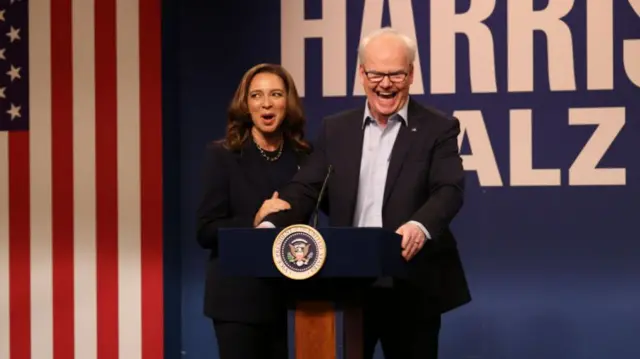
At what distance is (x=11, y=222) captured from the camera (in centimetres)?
459

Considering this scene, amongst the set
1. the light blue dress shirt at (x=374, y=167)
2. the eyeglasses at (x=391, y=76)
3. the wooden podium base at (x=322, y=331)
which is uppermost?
the eyeglasses at (x=391, y=76)

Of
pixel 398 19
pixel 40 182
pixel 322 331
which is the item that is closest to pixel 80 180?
pixel 40 182

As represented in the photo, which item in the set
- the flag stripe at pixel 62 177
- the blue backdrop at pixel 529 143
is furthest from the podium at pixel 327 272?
the flag stripe at pixel 62 177

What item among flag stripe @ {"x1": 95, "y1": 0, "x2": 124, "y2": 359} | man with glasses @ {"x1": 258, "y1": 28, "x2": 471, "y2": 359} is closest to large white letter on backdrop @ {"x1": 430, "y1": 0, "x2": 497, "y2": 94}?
flag stripe @ {"x1": 95, "y1": 0, "x2": 124, "y2": 359}

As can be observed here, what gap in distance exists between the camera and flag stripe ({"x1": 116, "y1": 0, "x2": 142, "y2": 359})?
14.8 ft

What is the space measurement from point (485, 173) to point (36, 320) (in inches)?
84.1

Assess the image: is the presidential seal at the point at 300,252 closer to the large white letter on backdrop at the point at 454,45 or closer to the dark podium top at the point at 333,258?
the dark podium top at the point at 333,258

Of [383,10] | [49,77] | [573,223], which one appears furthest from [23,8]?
[573,223]

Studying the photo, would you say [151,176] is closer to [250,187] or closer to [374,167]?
[250,187]

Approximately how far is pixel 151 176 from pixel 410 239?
7.20 ft

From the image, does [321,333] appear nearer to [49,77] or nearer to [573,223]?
[573,223]

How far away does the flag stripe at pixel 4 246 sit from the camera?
15.1 ft

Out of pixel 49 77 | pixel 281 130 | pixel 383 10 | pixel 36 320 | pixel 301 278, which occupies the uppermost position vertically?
pixel 383 10

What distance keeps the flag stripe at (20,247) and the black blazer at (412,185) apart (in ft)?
6.79
